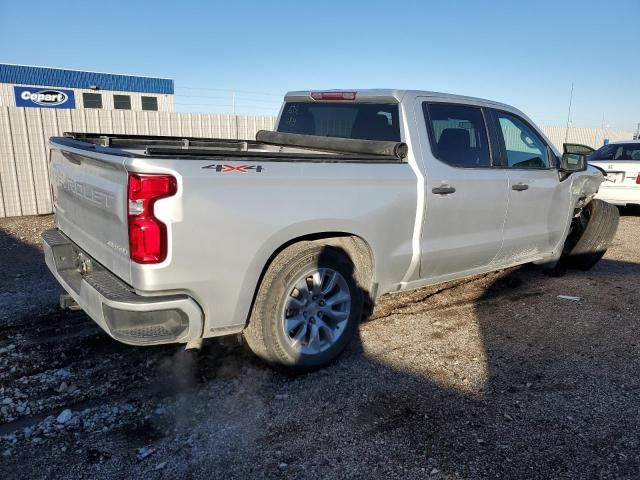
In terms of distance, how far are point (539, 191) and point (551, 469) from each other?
2951 millimetres

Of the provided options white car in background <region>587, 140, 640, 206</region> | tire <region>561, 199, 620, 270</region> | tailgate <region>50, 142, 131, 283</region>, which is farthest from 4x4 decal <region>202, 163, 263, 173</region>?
white car in background <region>587, 140, 640, 206</region>

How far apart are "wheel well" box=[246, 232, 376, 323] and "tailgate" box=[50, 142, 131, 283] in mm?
910

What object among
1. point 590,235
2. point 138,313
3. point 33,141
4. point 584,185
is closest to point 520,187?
point 584,185

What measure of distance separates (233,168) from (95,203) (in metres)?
0.91

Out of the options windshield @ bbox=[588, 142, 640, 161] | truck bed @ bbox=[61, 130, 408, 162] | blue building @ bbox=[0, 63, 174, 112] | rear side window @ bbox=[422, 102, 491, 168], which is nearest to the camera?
truck bed @ bbox=[61, 130, 408, 162]

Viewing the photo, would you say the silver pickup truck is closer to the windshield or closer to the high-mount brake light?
the high-mount brake light

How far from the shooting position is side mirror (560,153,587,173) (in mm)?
4945

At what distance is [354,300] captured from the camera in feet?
11.5

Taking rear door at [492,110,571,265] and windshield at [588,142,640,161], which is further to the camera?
windshield at [588,142,640,161]

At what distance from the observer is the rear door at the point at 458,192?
3822mm

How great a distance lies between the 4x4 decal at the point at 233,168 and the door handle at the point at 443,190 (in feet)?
4.97

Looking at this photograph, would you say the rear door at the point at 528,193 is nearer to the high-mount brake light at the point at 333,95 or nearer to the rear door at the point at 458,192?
the rear door at the point at 458,192

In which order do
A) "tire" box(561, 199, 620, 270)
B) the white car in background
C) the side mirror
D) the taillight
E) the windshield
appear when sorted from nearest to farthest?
the taillight < the side mirror < "tire" box(561, 199, 620, 270) < the white car in background < the windshield

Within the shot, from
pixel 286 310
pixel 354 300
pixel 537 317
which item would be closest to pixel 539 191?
pixel 537 317
